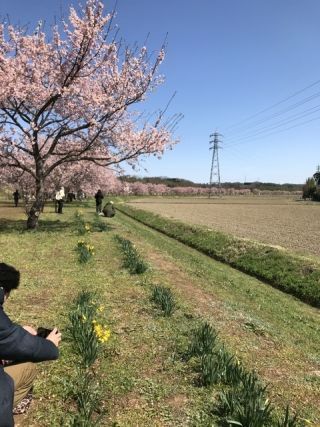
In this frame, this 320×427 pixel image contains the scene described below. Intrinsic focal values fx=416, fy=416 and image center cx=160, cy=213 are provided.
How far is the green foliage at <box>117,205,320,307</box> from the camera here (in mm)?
13359

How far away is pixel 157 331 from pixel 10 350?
4054mm

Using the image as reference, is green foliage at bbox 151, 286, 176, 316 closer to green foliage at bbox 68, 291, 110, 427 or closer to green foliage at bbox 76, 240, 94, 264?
green foliage at bbox 68, 291, 110, 427

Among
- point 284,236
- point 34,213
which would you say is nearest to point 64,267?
point 34,213

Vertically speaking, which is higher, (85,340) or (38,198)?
(38,198)

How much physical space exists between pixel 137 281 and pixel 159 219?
1023 inches

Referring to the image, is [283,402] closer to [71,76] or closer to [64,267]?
[64,267]

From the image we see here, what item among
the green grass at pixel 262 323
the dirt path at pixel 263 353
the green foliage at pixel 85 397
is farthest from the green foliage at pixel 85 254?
the green foliage at pixel 85 397

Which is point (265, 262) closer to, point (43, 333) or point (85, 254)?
point (85, 254)

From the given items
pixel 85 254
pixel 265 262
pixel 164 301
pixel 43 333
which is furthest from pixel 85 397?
pixel 265 262

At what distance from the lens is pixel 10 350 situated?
9.96 ft

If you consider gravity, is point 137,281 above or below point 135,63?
below

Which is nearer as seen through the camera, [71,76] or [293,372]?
[293,372]

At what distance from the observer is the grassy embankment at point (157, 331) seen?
15.3 feet

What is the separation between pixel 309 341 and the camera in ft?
27.7
